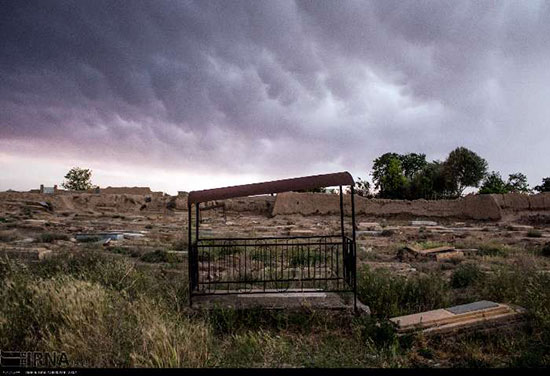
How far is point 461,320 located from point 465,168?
47680mm

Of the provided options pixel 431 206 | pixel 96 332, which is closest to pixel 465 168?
pixel 431 206

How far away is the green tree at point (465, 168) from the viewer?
46.4 meters

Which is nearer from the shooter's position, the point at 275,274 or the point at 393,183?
the point at 275,274

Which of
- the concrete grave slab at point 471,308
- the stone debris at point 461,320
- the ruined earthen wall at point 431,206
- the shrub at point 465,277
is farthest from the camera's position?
the ruined earthen wall at point 431,206

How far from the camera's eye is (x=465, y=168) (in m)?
46.8

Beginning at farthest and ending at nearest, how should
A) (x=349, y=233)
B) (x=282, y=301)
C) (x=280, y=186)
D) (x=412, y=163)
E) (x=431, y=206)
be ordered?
(x=412, y=163), (x=431, y=206), (x=349, y=233), (x=282, y=301), (x=280, y=186)

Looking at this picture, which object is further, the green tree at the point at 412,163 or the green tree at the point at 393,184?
the green tree at the point at 412,163

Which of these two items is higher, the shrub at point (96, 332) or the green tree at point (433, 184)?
the green tree at point (433, 184)

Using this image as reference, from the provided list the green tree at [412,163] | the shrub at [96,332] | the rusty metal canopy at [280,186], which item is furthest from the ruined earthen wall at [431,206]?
the green tree at [412,163]

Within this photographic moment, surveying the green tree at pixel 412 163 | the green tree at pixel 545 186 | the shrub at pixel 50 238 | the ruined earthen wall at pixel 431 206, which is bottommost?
the shrub at pixel 50 238

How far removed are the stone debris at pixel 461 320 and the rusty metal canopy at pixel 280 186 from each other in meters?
2.19

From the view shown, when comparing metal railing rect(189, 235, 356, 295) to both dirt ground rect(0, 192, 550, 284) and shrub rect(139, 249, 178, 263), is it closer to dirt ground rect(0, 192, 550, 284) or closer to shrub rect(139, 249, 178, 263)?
dirt ground rect(0, 192, 550, 284)

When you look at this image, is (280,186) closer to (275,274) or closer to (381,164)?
(275,274)

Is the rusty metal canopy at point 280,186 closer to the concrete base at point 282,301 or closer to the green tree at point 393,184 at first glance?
the concrete base at point 282,301
